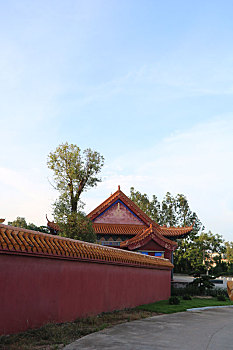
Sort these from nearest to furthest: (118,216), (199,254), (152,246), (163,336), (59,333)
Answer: (59,333)
(163,336)
(152,246)
(118,216)
(199,254)

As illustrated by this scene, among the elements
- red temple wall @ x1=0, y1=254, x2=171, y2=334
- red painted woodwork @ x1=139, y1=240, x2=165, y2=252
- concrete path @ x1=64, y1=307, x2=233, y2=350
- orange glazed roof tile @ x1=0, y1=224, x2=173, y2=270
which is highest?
red painted woodwork @ x1=139, y1=240, x2=165, y2=252

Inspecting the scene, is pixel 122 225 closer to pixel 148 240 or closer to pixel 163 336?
pixel 148 240

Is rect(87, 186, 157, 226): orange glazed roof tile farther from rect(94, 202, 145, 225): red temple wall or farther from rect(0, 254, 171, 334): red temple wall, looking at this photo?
rect(0, 254, 171, 334): red temple wall

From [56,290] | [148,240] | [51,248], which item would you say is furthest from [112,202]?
[51,248]

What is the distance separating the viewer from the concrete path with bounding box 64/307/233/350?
8.30 meters

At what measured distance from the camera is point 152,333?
10.1 m

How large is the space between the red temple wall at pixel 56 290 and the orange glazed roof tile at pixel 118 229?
34.2ft

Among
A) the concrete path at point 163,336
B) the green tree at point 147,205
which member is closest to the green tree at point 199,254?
the green tree at point 147,205

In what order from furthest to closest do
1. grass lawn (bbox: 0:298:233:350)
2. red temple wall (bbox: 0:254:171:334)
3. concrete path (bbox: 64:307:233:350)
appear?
1. red temple wall (bbox: 0:254:171:334)
2. concrete path (bbox: 64:307:233:350)
3. grass lawn (bbox: 0:298:233:350)

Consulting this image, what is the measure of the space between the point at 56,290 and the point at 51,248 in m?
1.25

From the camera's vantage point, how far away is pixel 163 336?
382 inches

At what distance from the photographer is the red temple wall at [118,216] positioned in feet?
90.3

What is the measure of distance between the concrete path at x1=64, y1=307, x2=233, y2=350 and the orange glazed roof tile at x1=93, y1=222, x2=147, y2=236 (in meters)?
12.9

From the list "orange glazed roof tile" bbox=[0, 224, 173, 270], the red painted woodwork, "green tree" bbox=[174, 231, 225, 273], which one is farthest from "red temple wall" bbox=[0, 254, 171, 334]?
"green tree" bbox=[174, 231, 225, 273]
